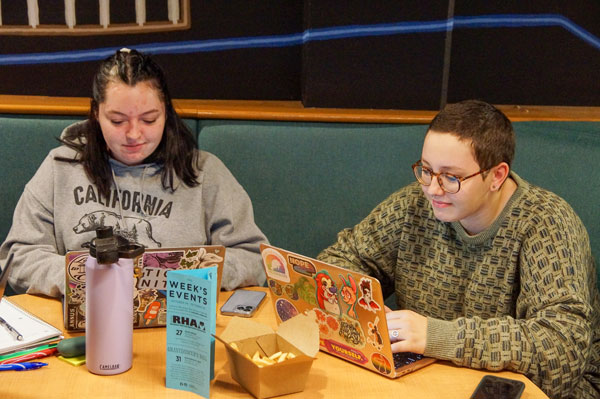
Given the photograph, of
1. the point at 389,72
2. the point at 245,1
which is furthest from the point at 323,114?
the point at 245,1

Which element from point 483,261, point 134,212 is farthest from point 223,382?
point 134,212

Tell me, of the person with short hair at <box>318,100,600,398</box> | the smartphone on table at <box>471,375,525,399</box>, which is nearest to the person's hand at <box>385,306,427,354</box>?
the person with short hair at <box>318,100,600,398</box>

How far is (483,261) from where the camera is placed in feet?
5.86

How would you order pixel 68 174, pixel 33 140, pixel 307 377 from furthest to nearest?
pixel 33 140
pixel 68 174
pixel 307 377

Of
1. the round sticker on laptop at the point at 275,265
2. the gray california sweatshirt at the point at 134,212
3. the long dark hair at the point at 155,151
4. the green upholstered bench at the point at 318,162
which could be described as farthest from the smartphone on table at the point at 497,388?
the green upholstered bench at the point at 318,162

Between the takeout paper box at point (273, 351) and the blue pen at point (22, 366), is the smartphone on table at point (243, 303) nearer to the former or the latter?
the takeout paper box at point (273, 351)

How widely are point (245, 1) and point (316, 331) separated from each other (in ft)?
6.00

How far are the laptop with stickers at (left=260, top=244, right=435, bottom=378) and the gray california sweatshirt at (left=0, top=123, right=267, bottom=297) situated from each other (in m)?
0.48

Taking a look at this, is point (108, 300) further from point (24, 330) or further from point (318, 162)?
point (318, 162)

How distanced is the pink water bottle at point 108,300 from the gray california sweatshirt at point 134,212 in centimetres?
67

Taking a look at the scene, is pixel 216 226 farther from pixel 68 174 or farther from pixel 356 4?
pixel 356 4

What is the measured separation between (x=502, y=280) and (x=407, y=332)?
0.40 m

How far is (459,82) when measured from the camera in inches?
116

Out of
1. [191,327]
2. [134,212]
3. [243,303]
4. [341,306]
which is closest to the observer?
[191,327]
